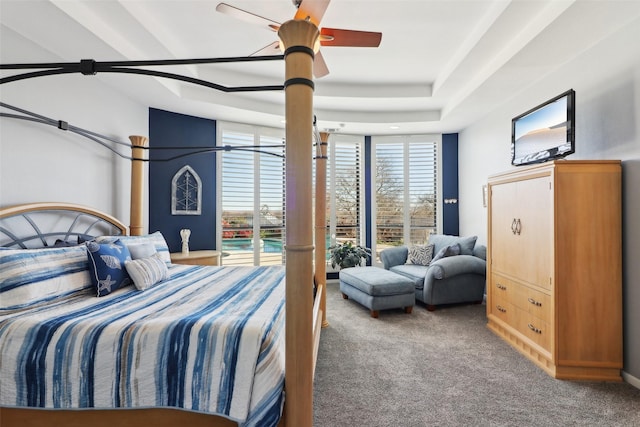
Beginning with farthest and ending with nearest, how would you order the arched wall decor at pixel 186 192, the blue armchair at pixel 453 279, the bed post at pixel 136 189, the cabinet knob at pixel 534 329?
the arched wall decor at pixel 186 192 → the blue armchair at pixel 453 279 → the bed post at pixel 136 189 → the cabinet knob at pixel 534 329

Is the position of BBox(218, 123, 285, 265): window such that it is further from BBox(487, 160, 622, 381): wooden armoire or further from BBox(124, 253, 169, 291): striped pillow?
BBox(487, 160, 622, 381): wooden armoire

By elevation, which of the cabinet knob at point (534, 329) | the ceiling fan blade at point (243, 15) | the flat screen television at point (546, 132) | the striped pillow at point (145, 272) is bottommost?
the cabinet knob at point (534, 329)

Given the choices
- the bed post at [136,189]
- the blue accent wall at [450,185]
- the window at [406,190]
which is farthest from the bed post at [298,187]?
the blue accent wall at [450,185]

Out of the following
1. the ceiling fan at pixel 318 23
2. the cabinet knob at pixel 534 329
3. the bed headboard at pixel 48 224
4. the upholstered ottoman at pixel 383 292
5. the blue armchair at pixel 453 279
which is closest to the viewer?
the ceiling fan at pixel 318 23

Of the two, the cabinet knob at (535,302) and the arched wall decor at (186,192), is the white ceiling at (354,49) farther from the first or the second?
the cabinet knob at (535,302)

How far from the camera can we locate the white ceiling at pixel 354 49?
2262mm

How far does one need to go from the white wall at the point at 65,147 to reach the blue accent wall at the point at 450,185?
4775mm

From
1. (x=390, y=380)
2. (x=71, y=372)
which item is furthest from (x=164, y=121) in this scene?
(x=390, y=380)

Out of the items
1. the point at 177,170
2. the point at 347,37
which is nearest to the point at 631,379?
the point at 347,37

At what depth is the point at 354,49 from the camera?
320 centimetres

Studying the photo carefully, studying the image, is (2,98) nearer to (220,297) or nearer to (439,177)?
(220,297)

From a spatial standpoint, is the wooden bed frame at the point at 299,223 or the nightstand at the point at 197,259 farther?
the nightstand at the point at 197,259

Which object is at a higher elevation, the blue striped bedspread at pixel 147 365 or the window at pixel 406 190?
the window at pixel 406 190

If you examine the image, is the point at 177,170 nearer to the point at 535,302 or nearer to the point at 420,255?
the point at 420,255
